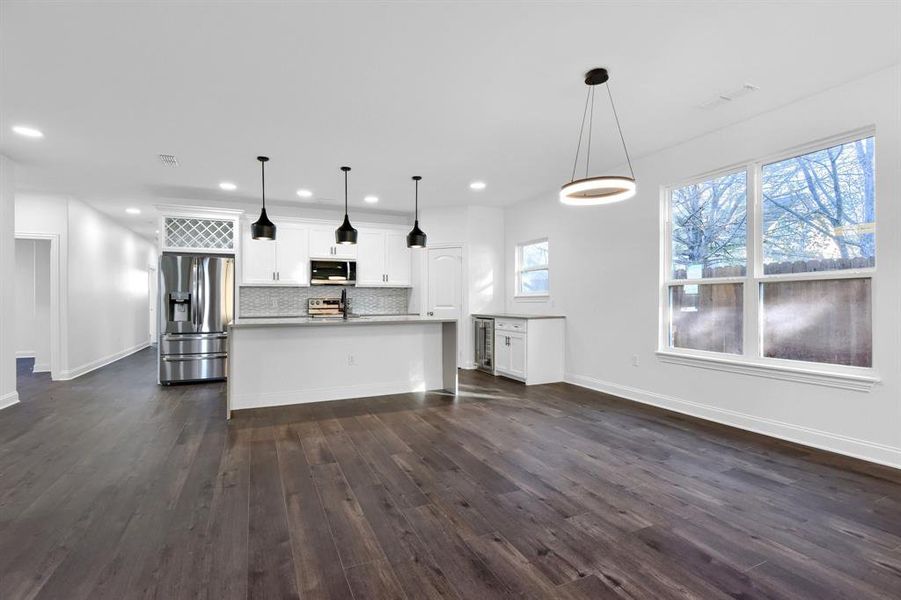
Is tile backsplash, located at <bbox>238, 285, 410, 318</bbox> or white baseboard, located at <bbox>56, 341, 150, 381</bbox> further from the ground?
tile backsplash, located at <bbox>238, 285, 410, 318</bbox>

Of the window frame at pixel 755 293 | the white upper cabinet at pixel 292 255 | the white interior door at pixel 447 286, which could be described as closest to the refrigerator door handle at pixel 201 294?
the white upper cabinet at pixel 292 255

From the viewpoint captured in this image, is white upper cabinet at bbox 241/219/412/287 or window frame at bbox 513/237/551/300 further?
white upper cabinet at bbox 241/219/412/287

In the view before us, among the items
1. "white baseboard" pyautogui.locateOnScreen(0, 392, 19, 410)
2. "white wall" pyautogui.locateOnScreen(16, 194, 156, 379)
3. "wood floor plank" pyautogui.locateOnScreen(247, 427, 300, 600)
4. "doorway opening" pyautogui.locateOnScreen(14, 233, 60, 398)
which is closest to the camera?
"wood floor plank" pyautogui.locateOnScreen(247, 427, 300, 600)

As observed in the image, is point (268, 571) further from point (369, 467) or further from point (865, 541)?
point (865, 541)

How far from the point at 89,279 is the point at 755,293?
28.9 feet

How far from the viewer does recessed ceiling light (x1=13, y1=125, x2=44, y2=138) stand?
3.67 m

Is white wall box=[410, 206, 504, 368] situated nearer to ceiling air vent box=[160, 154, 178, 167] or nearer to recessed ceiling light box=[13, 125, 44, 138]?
ceiling air vent box=[160, 154, 178, 167]

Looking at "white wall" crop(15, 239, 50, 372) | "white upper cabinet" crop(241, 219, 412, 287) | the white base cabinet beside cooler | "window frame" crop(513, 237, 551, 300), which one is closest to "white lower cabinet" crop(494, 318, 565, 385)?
the white base cabinet beside cooler

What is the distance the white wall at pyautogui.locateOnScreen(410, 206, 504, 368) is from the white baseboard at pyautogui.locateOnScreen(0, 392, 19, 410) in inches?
197

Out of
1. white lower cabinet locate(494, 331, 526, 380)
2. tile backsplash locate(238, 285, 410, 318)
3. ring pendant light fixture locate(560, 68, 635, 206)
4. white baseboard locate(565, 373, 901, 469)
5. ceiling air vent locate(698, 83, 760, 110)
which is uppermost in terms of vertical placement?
ceiling air vent locate(698, 83, 760, 110)

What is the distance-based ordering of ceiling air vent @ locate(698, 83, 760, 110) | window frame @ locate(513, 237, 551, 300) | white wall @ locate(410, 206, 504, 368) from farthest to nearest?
white wall @ locate(410, 206, 504, 368) < window frame @ locate(513, 237, 551, 300) < ceiling air vent @ locate(698, 83, 760, 110)

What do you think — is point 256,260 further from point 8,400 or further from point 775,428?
point 775,428

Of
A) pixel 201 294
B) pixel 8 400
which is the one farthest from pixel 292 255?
pixel 8 400

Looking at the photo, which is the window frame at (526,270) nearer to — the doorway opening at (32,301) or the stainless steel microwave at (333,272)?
the stainless steel microwave at (333,272)
